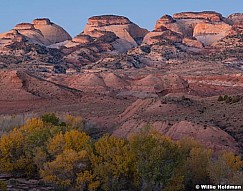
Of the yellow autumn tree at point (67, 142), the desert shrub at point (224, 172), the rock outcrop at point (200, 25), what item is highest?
the rock outcrop at point (200, 25)

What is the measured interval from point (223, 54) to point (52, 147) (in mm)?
101156

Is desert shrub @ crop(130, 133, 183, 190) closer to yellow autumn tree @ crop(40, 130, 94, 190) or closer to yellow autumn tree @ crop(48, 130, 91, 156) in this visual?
yellow autumn tree @ crop(40, 130, 94, 190)

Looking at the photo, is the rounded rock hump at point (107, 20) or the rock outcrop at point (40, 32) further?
the rounded rock hump at point (107, 20)

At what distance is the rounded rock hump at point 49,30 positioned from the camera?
191750mm

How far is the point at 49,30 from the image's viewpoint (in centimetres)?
19462

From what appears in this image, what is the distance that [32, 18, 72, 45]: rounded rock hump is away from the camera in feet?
629

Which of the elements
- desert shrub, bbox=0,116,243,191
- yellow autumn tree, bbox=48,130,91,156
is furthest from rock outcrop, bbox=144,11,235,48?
yellow autumn tree, bbox=48,130,91,156

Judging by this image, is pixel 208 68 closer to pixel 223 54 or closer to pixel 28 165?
pixel 223 54

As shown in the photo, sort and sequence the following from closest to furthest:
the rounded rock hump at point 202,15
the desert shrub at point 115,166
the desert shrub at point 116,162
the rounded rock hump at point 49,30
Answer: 1. the desert shrub at point 116,162
2. the desert shrub at point 115,166
3. the rounded rock hump at point 202,15
4. the rounded rock hump at point 49,30

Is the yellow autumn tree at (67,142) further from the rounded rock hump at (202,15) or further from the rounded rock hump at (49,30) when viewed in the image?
the rounded rock hump at (49,30)

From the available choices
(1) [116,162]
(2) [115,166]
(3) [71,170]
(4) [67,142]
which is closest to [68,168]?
(3) [71,170]

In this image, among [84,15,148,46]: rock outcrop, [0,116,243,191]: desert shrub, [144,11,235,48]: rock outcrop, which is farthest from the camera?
[84,15,148,46]: rock outcrop

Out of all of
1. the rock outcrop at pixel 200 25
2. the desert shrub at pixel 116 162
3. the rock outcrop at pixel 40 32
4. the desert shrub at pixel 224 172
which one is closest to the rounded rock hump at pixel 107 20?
the rock outcrop at pixel 40 32

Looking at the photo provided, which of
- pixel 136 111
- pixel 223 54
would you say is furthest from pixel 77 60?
pixel 136 111
